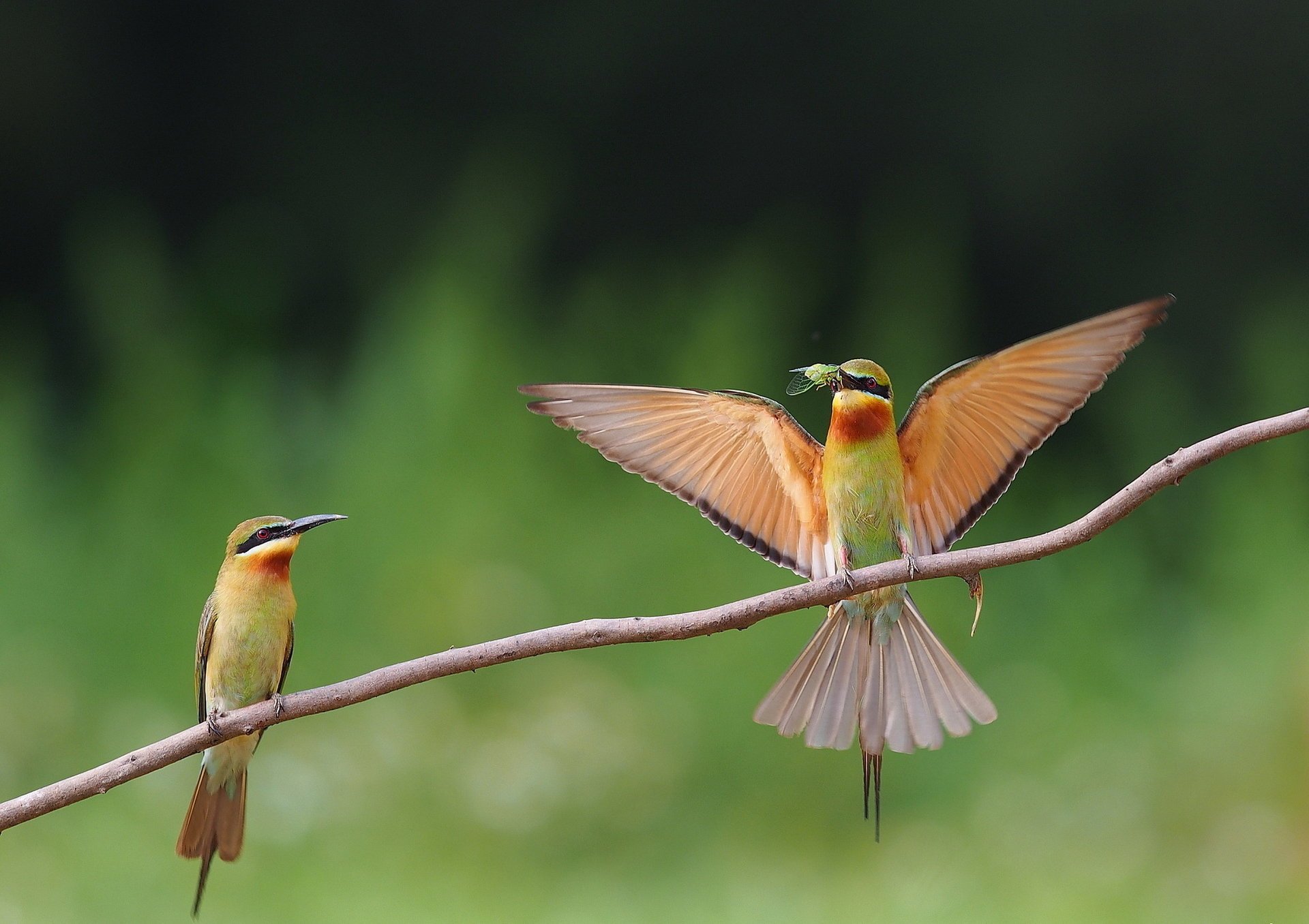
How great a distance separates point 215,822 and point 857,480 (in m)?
0.89

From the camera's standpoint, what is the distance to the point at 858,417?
1.62m

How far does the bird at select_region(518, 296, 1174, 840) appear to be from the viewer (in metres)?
1.52

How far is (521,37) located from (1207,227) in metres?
1.91

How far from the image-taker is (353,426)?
3.43m

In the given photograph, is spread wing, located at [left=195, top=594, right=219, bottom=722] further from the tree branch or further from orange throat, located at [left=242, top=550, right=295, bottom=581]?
the tree branch

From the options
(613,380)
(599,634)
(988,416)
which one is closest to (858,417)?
(988,416)

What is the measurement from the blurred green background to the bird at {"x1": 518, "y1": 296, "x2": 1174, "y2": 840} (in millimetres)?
989

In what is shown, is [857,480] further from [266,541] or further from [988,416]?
[266,541]

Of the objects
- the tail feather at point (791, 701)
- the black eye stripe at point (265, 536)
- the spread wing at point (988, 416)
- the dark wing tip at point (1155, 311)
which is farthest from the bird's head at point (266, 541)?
the dark wing tip at point (1155, 311)

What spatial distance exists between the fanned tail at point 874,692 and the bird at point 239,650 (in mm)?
644

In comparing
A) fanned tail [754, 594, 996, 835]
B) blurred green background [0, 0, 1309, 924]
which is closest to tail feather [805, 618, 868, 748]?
fanned tail [754, 594, 996, 835]

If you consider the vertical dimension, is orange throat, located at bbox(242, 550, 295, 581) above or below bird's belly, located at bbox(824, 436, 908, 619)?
below

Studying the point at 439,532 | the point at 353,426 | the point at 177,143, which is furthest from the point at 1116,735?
the point at 177,143

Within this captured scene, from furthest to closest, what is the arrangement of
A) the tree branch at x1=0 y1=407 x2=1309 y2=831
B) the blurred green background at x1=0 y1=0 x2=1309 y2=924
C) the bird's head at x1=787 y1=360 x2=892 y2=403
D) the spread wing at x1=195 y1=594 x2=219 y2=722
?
1. the blurred green background at x1=0 y1=0 x2=1309 y2=924
2. the spread wing at x1=195 y1=594 x2=219 y2=722
3. the bird's head at x1=787 y1=360 x2=892 y2=403
4. the tree branch at x1=0 y1=407 x2=1309 y2=831
